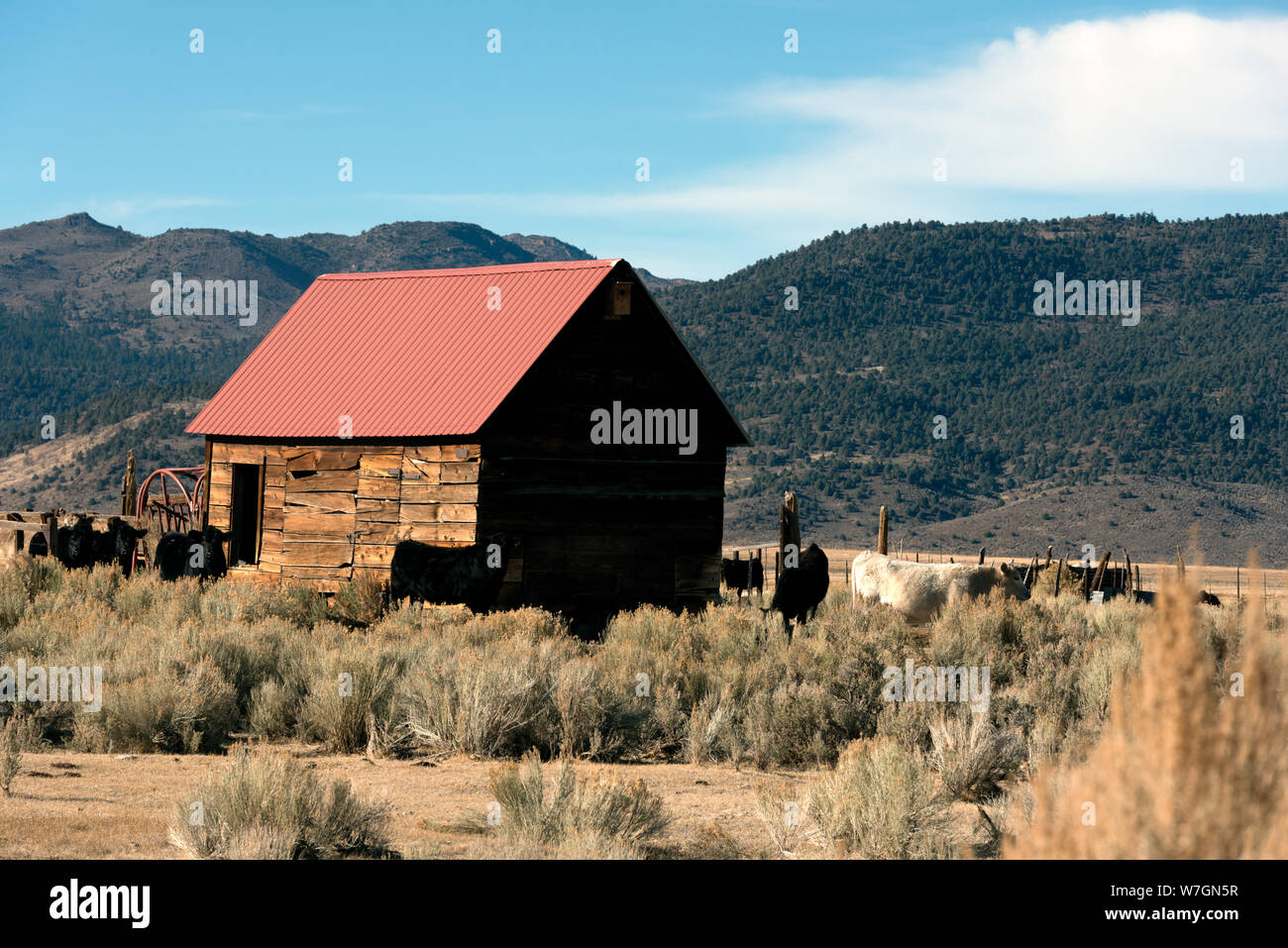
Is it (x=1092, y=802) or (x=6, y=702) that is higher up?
(x=1092, y=802)

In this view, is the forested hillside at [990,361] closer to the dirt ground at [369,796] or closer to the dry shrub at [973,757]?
the dry shrub at [973,757]

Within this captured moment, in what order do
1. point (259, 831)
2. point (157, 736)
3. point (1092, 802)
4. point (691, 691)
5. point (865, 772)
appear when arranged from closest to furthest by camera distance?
point (1092, 802), point (259, 831), point (865, 772), point (157, 736), point (691, 691)

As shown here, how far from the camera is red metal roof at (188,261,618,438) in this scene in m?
18.8

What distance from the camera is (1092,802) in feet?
13.1

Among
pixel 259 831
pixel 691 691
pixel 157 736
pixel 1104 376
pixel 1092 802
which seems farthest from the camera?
pixel 1104 376

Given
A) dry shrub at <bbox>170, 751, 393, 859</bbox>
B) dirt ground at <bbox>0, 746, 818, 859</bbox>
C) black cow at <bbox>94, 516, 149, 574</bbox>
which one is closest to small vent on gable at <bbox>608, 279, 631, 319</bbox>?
black cow at <bbox>94, 516, 149, 574</bbox>

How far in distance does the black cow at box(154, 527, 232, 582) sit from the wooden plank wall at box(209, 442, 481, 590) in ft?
2.53

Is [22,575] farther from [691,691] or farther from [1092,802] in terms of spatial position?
[1092,802]

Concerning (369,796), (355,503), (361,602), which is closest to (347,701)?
(369,796)

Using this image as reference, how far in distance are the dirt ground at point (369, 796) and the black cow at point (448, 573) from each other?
6.31 meters

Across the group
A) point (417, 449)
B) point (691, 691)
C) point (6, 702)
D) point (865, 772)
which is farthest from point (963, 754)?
point (417, 449)

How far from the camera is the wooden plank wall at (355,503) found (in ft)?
59.2

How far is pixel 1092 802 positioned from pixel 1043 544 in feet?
254

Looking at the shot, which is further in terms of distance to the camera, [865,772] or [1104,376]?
[1104,376]
